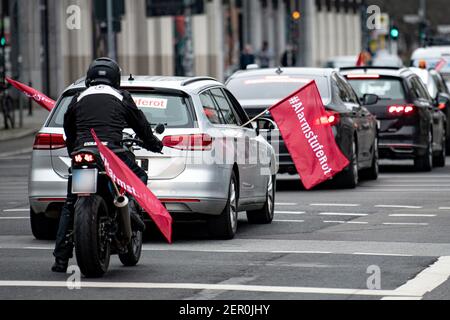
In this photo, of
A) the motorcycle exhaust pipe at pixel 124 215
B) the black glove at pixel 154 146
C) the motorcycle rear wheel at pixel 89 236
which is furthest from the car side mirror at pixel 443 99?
the motorcycle rear wheel at pixel 89 236

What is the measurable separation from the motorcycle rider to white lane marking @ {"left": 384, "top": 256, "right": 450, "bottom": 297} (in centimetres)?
225

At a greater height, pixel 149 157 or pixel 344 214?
pixel 149 157

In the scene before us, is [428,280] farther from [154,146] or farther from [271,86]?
[271,86]

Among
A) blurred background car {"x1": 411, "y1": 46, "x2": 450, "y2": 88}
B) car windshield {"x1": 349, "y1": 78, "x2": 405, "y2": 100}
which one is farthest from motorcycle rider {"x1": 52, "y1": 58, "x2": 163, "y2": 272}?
blurred background car {"x1": 411, "y1": 46, "x2": 450, "y2": 88}

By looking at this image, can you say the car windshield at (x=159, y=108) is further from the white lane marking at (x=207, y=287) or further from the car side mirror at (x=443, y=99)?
the car side mirror at (x=443, y=99)

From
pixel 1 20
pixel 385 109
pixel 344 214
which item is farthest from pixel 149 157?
pixel 1 20

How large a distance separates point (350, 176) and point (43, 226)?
7865 millimetres

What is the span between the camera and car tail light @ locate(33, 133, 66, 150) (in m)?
14.7

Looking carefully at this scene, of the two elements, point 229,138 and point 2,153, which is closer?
point 229,138

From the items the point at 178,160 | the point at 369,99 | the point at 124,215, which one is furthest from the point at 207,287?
the point at 369,99

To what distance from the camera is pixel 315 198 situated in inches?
802

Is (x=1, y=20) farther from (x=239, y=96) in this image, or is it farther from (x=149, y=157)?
(x=149, y=157)
